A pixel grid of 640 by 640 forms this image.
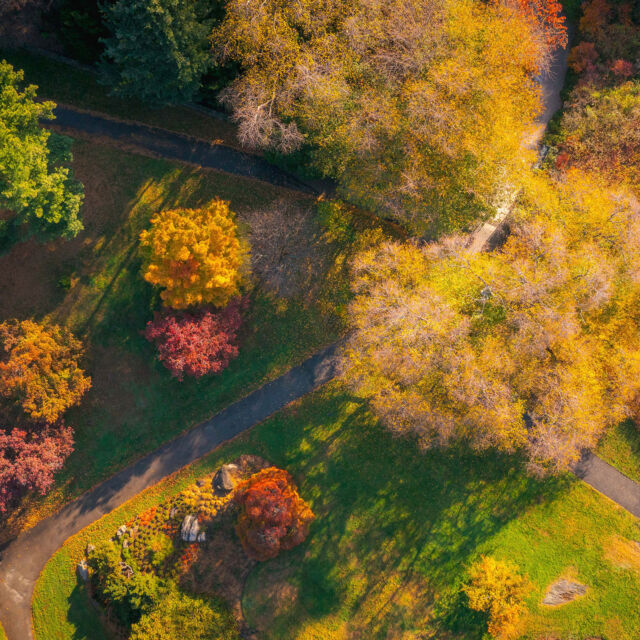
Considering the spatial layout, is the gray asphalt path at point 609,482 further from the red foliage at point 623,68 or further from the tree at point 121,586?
the tree at point 121,586

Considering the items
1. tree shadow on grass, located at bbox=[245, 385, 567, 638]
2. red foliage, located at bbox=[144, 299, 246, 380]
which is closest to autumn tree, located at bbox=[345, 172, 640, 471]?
tree shadow on grass, located at bbox=[245, 385, 567, 638]

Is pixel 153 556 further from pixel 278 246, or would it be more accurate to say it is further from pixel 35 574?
pixel 278 246

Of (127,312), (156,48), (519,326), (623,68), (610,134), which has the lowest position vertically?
(127,312)

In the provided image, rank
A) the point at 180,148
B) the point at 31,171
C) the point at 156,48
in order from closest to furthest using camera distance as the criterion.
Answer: the point at 156,48
the point at 31,171
the point at 180,148

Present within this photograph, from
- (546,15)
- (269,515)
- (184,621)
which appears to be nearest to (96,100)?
(269,515)

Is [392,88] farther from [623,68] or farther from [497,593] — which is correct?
[497,593]

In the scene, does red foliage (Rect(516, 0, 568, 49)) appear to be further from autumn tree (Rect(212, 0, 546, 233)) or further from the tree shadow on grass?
the tree shadow on grass

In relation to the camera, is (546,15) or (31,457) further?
(546,15)
